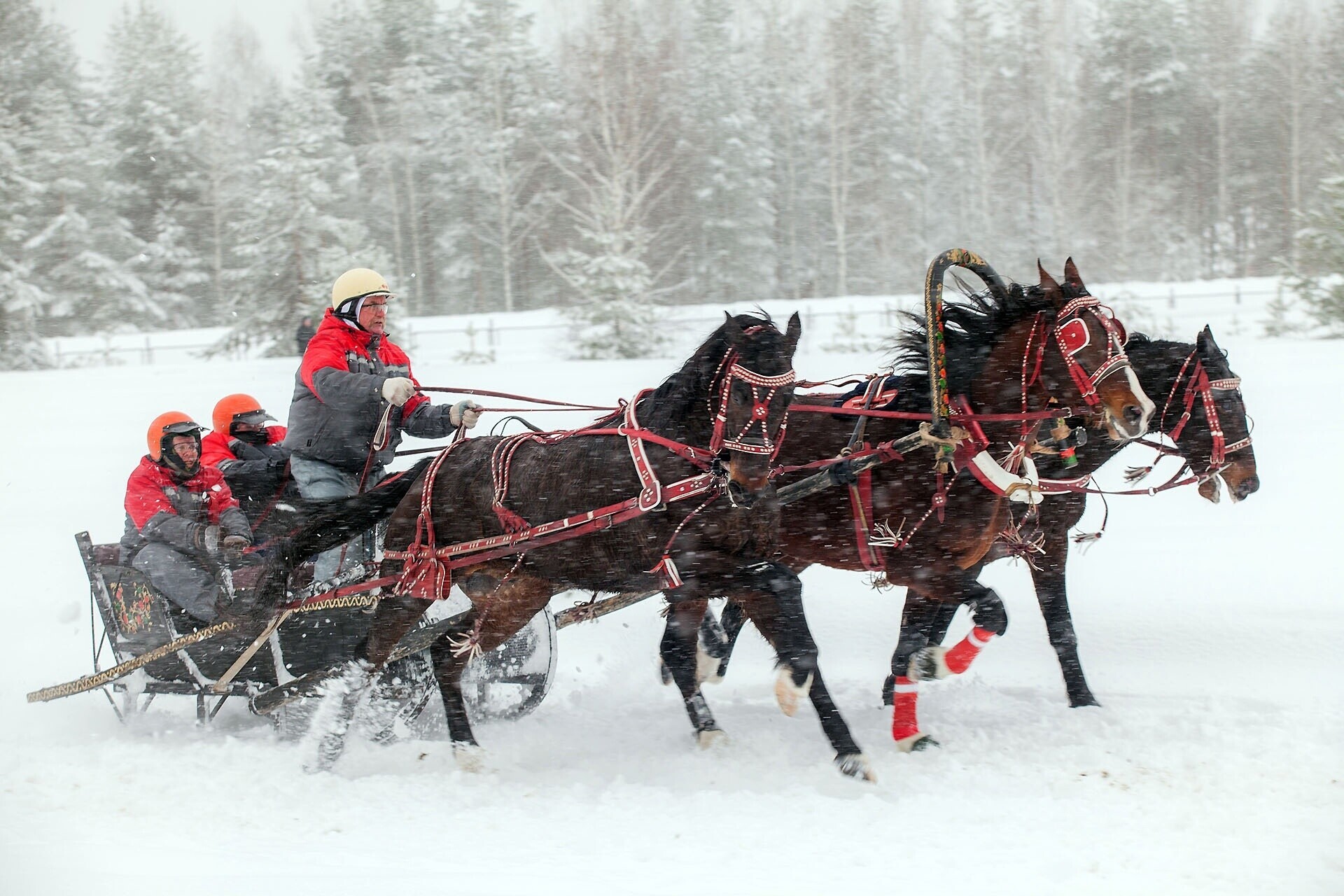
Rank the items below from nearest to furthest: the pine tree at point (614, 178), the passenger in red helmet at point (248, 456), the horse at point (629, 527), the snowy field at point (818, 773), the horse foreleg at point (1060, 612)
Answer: the snowy field at point (818, 773) < the horse at point (629, 527) < the horse foreleg at point (1060, 612) < the passenger in red helmet at point (248, 456) < the pine tree at point (614, 178)

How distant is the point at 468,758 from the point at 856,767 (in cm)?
177

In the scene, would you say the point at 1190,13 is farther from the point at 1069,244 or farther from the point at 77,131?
the point at 77,131

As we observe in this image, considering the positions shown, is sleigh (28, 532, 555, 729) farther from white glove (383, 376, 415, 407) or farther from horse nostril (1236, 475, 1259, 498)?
horse nostril (1236, 475, 1259, 498)

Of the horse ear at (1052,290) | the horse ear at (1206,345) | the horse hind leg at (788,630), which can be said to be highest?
the horse ear at (1052,290)

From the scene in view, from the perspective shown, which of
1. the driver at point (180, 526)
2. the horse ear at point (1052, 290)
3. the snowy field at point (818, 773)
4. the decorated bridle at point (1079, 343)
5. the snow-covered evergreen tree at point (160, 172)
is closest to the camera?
the snowy field at point (818, 773)

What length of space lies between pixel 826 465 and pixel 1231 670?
9.60 feet

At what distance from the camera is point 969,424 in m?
4.96

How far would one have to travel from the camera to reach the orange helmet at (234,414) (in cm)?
647

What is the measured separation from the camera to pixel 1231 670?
638 centimetres

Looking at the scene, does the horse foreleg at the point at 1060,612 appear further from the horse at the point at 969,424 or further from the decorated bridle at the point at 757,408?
the decorated bridle at the point at 757,408

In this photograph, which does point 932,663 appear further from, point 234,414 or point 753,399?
point 234,414

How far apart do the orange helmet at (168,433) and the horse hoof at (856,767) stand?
11.3 feet

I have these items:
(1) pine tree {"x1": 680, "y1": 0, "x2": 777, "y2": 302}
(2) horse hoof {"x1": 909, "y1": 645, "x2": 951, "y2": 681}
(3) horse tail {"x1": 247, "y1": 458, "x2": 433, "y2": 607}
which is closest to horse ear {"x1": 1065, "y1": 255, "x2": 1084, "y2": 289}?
(2) horse hoof {"x1": 909, "y1": 645, "x2": 951, "y2": 681}

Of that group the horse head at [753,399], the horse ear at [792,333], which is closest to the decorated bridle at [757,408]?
the horse head at [753,399]
